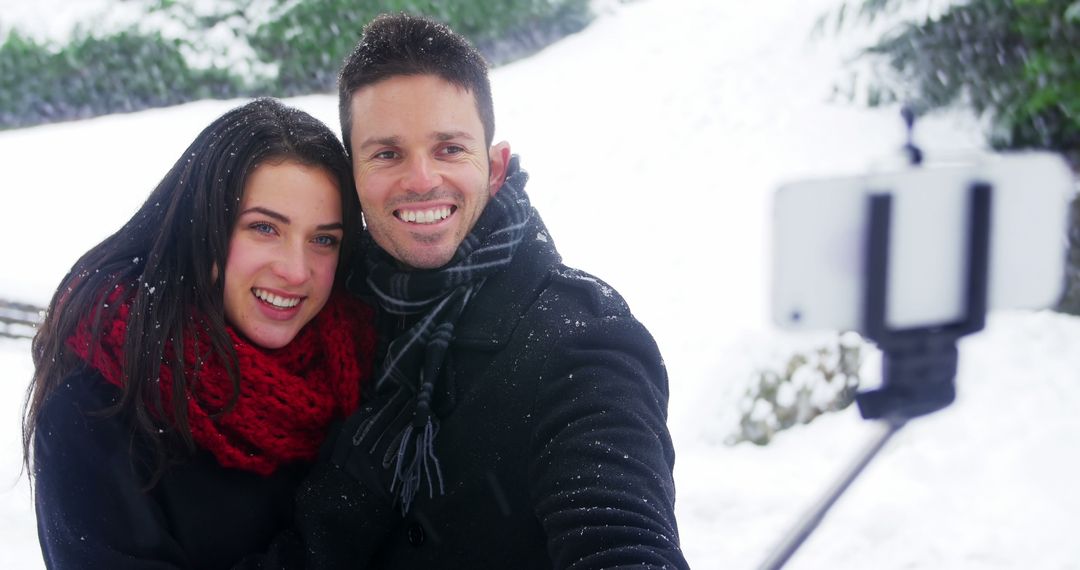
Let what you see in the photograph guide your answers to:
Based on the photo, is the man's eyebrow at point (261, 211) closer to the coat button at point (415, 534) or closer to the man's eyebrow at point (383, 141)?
the man's eyebrow at point (383, 141)

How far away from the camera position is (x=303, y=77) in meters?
12.2

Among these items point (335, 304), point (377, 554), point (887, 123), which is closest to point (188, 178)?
point (335, 304)

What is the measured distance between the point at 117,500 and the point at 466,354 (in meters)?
0.84

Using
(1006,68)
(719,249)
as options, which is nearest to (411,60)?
(1006,68)

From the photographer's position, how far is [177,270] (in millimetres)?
2221

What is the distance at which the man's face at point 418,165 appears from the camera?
2.19 m

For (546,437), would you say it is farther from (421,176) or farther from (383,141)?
(383,141)

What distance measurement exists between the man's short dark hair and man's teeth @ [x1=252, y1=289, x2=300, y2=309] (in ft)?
1.34

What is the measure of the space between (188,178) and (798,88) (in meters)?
9.89

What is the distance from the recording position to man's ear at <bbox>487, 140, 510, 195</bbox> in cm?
238

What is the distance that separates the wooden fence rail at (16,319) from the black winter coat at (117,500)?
Answer: 19.5 ft

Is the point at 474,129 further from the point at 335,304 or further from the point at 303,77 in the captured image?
the point at 303,77

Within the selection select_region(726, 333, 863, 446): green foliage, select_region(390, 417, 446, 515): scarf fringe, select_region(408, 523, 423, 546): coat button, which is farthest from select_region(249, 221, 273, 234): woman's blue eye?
select_region(726, 333, 863, 446): green foliage

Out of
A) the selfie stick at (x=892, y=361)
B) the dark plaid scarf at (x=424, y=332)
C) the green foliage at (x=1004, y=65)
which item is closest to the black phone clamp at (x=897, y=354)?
the selfie stick at (x=892, y=361)
